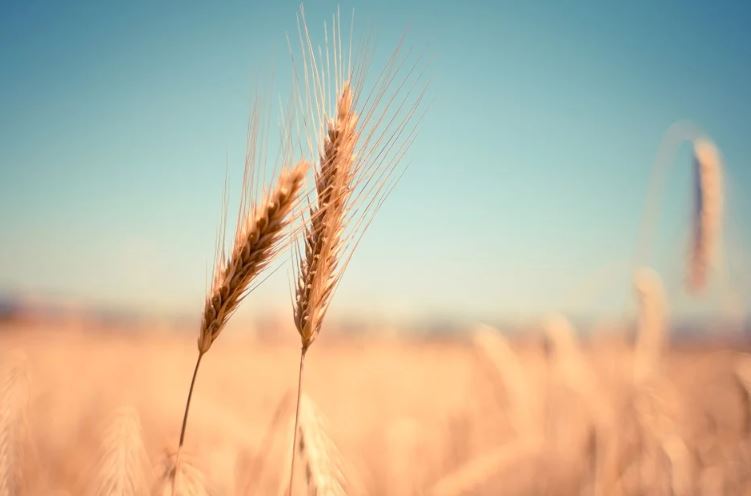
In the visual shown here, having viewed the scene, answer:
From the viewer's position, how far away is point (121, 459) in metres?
1.28

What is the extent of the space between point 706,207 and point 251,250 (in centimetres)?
336

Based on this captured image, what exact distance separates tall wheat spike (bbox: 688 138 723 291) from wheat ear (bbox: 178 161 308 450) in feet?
10.6

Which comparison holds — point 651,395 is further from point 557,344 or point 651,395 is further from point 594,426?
point 557,344

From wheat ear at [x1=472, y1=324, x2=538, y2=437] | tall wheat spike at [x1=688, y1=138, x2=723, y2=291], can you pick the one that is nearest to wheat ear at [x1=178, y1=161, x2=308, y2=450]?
wheat ear at [x1=472, y1=324, x2=538, y2=437]

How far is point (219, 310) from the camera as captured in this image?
1.04m

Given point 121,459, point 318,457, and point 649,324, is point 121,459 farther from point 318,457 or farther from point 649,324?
point 649,324

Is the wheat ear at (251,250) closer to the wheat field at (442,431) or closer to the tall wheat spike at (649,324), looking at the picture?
the wheat field at (442,431)

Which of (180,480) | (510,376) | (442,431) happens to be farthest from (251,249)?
(442,431)

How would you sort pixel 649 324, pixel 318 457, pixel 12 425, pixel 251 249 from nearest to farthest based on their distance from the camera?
pixel 251 249 < pixel 318 457 < pixel 12 425 < pixel 649 324

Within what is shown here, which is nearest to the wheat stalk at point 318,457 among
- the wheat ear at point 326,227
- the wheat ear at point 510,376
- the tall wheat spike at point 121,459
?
the wheat ear at point 326,227

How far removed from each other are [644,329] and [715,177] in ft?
3.91

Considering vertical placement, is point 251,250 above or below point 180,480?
above

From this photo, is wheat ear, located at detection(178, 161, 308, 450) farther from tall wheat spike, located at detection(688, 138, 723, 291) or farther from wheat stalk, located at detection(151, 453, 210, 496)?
tall wheat spike, located at detection(688, 138, 723, 291)

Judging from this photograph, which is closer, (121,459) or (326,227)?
(326,227)
